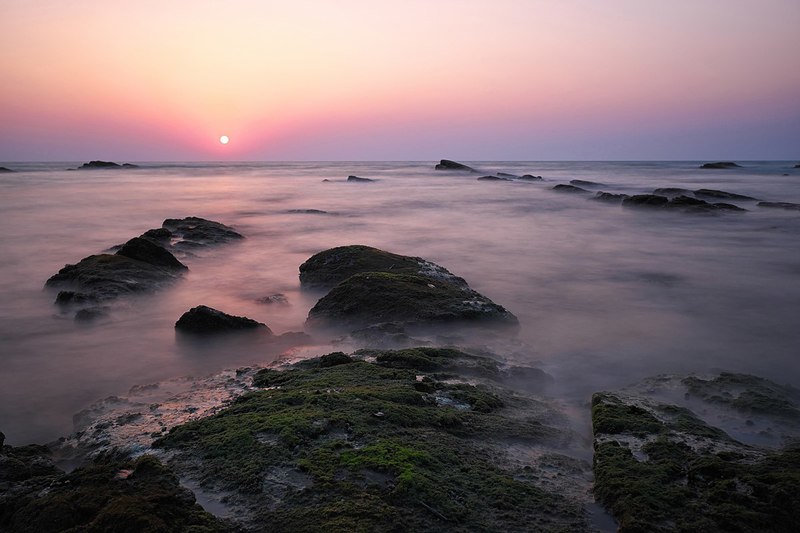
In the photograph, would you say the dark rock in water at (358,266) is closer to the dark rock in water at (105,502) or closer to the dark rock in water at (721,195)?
the dark rock in water at (105,502)

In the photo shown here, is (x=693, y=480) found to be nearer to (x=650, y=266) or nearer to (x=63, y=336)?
(x=63, y=336)

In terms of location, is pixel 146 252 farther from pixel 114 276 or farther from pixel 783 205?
pixel 783 205

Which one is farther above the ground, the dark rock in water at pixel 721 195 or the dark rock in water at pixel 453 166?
the dark rock in water at pixel 453 166

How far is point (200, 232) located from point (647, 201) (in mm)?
20193

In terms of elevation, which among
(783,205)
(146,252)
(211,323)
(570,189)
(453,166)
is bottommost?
(211,323)

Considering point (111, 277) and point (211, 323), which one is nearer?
point (211, 323)

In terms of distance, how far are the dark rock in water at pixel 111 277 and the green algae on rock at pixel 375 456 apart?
5561 mm

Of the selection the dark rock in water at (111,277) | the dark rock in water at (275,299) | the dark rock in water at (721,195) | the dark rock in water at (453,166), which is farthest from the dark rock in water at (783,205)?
the dark rock in water at (453,166)

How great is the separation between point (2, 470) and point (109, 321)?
508 cm

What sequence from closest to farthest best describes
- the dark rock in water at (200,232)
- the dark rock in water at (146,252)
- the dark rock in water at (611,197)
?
1. the dark rock in water at (146,252)
2. the dark rock in water at (200,232)
3. the dark rock in water at (611,197)

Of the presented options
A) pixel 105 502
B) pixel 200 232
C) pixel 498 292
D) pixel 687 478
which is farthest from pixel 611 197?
pixel 105 502

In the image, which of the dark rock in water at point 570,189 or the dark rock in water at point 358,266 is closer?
the dark rock in water at point 358,266

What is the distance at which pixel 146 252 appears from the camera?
1045 cm

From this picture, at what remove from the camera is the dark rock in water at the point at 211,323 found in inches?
274
